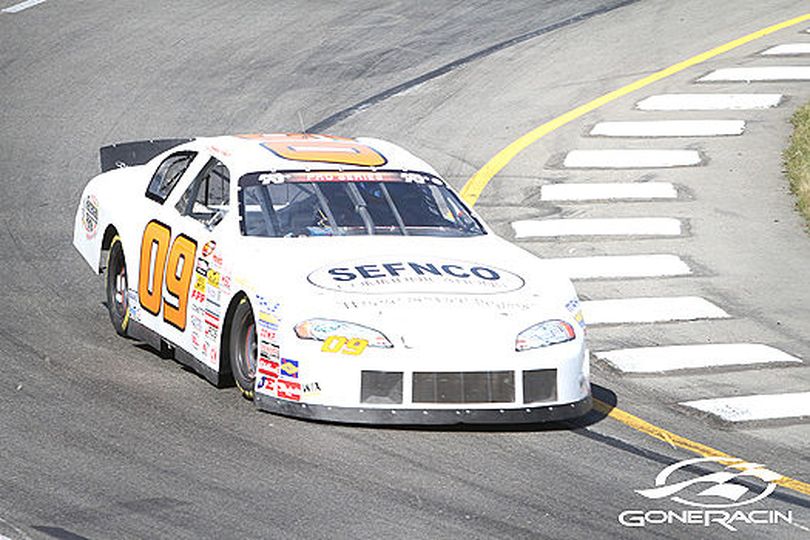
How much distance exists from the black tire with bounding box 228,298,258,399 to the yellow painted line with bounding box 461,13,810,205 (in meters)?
6.19

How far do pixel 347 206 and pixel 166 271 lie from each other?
3.99ft

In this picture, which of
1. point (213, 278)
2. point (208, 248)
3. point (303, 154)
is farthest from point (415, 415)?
point (303, 154)

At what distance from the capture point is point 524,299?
9250mm

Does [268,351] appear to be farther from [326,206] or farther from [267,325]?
[326,206]

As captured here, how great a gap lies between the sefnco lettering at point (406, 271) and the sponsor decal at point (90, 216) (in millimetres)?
3044

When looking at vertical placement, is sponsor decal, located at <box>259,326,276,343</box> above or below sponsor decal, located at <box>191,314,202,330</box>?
above

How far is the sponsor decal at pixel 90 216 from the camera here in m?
11.8

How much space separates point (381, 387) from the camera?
8766 mm

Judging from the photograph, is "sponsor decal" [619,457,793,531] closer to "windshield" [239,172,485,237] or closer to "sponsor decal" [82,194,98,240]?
"windshield" [239,172,485,237]

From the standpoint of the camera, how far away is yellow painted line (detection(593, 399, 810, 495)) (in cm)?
847

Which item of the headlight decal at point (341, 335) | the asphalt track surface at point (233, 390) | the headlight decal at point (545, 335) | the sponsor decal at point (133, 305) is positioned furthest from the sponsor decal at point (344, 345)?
the sponsor decal at point (133, 305)

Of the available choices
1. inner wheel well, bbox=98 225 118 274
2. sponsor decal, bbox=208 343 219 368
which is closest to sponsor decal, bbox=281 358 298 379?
sponsor decal, bbox=208 343 219 368

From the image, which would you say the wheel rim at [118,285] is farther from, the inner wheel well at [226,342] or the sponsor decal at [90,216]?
the inner wheel well at [226,342]

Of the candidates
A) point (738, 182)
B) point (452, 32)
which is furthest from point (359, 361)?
point (452, 32)
